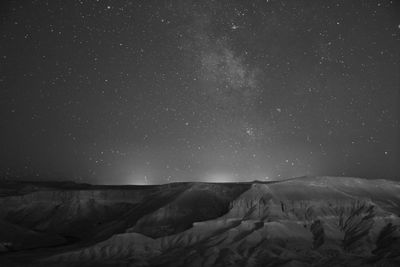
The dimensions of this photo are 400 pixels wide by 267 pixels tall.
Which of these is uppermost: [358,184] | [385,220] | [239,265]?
[358,184]

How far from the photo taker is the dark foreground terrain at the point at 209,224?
3377 inches

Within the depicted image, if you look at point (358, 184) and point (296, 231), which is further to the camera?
point (358, 184)

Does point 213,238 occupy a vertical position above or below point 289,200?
below

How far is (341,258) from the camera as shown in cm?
8100

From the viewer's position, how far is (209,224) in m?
104

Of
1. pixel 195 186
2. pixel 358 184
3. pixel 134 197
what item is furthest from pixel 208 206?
pixel 358 184

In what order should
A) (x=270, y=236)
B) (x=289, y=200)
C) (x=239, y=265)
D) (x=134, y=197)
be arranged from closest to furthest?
(x=239, y=265), (x=270, y=236), (x=289, y=200), (x=134, y=197)

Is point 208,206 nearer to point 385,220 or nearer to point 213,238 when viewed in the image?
point 213,238

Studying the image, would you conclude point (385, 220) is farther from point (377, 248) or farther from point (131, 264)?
point (131, 264)

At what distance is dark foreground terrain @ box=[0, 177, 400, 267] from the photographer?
281 ft

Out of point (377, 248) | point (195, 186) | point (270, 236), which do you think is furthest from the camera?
point (195, 186)

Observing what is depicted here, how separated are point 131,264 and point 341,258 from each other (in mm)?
41463

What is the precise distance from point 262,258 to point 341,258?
50.0ft

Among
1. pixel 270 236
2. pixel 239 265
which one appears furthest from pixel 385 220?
pixel 239 265
